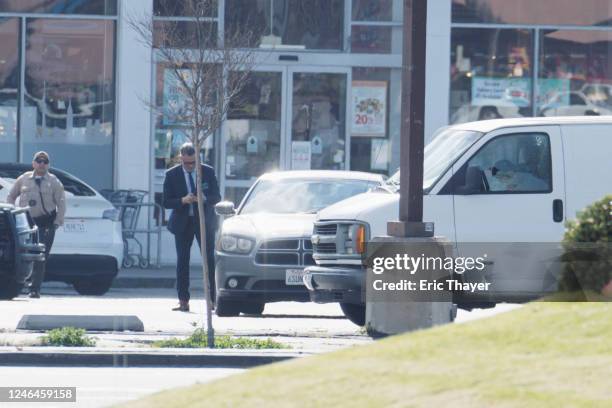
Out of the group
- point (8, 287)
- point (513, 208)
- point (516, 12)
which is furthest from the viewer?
point (516, 12)

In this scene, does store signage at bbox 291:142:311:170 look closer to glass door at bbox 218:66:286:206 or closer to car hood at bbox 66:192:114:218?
glass door at bbox 218:66:286:206

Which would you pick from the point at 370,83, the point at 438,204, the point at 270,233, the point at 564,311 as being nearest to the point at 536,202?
the point at 438,204

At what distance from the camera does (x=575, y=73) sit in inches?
886

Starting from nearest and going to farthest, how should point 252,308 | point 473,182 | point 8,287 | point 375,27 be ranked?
point 8,287
point 473,182
point 252,308
point 375,27

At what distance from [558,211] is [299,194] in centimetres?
365

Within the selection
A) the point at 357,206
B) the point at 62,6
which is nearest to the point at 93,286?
the point at 62,6

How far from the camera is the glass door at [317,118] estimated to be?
2250cm

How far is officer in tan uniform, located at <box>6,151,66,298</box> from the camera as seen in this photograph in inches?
700

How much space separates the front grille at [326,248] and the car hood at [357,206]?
24cm

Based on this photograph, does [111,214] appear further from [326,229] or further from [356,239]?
[356,239]

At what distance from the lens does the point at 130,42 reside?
22078 mm

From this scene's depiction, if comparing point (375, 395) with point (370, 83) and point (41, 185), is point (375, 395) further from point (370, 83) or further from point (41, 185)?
point (370, 83)

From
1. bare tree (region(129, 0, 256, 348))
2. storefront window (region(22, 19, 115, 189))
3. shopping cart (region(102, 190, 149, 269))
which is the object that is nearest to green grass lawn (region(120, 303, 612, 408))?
bare tree (region(129, 0, 256, 348))

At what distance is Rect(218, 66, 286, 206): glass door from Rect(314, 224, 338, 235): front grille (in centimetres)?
923
